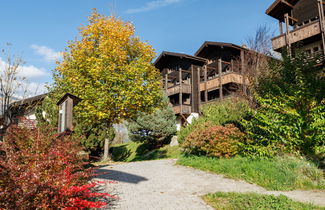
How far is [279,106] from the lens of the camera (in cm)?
938

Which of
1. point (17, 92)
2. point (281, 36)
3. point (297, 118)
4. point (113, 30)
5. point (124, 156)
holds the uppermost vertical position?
point (281, 36)

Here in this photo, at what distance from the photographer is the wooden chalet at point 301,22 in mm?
18641

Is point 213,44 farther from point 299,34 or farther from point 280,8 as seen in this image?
point 299,34

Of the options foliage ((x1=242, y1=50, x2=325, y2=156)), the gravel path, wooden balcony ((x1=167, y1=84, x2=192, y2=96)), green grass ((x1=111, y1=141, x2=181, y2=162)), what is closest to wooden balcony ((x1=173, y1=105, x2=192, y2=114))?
wooden balcony ((x1=167, y1=84, x2=192, y2=96))

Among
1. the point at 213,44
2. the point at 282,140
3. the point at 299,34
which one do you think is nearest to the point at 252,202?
the point at 282,140

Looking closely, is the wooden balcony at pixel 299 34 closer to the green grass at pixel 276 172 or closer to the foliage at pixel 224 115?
the foliage at pixel 224 115

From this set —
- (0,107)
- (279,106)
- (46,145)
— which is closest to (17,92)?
(0,107)

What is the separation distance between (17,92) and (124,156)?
15.1m

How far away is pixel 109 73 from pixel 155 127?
8816 mm

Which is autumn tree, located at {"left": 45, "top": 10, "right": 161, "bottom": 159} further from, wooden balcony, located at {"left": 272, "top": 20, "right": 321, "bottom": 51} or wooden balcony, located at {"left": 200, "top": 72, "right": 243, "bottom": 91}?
wooden balcony, located at {"left": 272, "top": 20, "right": 321, "bottom": 51}

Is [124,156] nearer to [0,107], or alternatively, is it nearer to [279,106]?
[0,107]

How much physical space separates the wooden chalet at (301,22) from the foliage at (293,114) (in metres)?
9.09

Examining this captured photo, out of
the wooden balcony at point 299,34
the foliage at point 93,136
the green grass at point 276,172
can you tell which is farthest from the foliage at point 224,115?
the wooden balcony at point 299,34

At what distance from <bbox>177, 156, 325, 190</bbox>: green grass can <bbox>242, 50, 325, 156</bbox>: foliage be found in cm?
77
